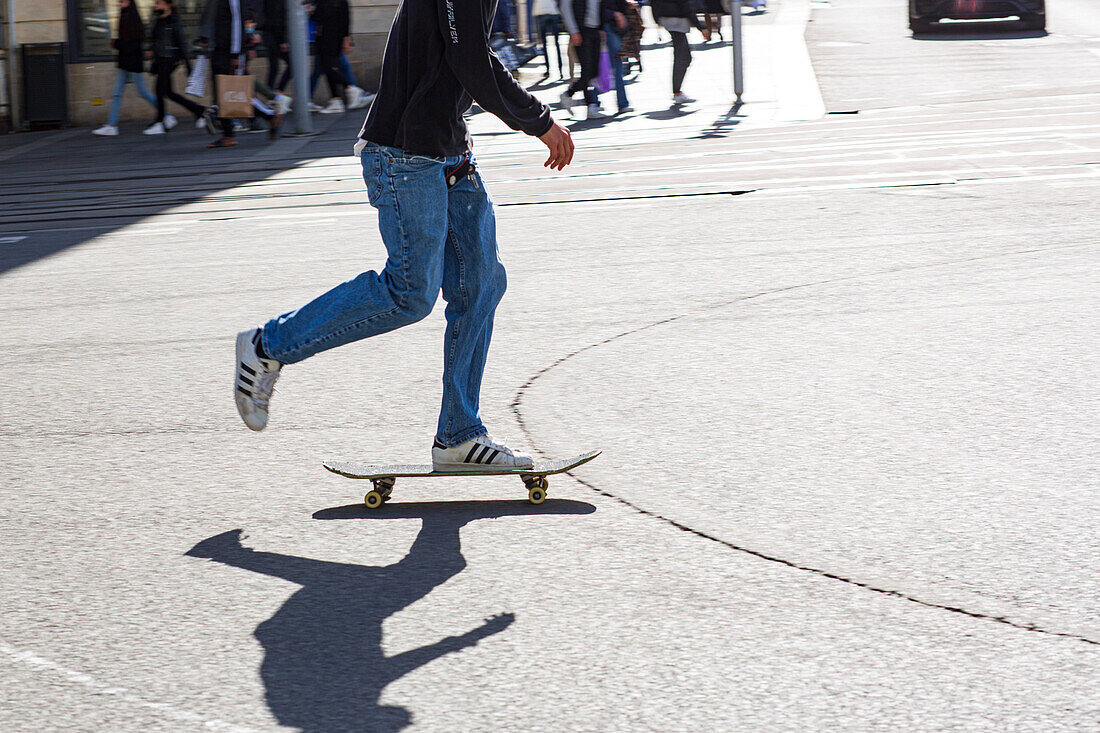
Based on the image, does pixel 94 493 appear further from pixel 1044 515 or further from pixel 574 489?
pixel 1044 515

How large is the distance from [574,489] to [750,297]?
10.4 ft

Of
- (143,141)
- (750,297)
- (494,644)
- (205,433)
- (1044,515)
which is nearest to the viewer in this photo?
(494,644)

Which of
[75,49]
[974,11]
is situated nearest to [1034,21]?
[974,11]

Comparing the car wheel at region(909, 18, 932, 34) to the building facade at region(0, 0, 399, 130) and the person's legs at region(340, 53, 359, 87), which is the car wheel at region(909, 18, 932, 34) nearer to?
the person's legs at region(340, 53, 359, 87)

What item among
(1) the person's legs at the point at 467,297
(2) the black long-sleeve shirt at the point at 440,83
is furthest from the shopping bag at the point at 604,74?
(2) the black long-sleeve shirt at the point at 440,83

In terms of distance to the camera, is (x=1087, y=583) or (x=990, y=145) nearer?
(x=1087, y=583)

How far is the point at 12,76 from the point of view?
21031mm

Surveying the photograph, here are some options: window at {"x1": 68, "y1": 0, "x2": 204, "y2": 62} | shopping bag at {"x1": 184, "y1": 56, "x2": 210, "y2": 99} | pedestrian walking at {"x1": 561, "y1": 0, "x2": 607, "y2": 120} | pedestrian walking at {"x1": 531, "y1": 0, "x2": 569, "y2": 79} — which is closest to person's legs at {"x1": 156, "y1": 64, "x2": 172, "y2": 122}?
shopping bag at {"x1": 184, "y1": 56, "x2": 210, "y2": 99}

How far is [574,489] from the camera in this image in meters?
4.66

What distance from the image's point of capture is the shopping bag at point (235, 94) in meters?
16.1

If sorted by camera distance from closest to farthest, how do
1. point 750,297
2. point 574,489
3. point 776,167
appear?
point 574,489 < point 750,297 < point 776,167

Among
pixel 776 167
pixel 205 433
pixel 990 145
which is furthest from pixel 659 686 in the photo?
pixel 990 145

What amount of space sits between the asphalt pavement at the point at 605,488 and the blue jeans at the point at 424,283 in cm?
43

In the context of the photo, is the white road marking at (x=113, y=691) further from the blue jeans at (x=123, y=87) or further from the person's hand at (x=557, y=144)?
the blue jeans at (x=123, y=87)
